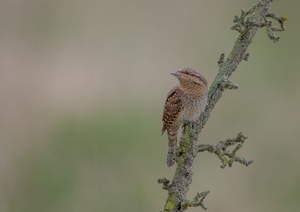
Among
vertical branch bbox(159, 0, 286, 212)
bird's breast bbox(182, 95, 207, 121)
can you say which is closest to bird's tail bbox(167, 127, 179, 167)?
bird's breast bbox(182, 95, 207, 121)

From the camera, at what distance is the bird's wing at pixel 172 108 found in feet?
16.6

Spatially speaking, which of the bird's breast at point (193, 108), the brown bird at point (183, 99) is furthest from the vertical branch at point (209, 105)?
the brown bird at point (183, 99)

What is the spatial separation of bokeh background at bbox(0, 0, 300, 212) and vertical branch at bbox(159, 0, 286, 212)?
3404 millimetres

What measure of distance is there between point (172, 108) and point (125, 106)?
433 centimetres

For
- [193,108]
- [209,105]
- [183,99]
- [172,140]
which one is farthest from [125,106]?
[209,105]

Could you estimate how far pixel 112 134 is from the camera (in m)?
8.82

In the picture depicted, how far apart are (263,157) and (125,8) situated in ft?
13.1

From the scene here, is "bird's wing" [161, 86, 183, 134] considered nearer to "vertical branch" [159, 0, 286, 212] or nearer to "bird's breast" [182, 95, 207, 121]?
"bird's breast" [182, 95, 207, 121]

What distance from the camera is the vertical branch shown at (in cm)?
373

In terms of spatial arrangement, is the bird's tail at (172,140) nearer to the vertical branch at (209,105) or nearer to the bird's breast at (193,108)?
the bird's breast at (193,108)

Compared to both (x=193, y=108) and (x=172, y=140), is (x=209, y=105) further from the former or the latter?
(x=172, y=140)

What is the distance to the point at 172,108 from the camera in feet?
16.8

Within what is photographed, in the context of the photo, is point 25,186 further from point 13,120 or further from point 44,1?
point 44,1

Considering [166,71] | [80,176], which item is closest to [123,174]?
[80,176]
